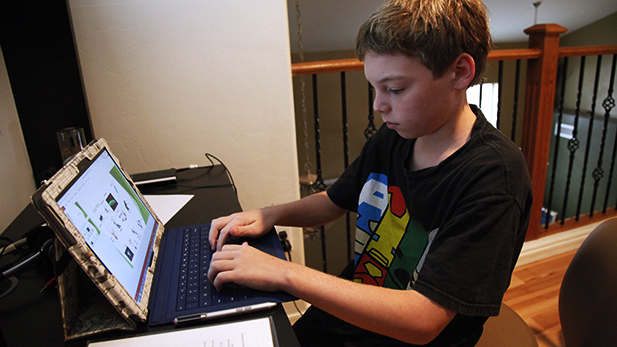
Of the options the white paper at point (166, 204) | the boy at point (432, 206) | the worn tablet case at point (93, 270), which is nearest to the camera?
the worn tablet case at point (93, 270)

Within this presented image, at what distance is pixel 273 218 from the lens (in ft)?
3.07

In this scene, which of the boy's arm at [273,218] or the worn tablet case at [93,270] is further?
the boy's arm at [273,218]

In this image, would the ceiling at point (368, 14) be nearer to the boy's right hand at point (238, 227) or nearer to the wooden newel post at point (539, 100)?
the wooden newel post at point (539, 100)

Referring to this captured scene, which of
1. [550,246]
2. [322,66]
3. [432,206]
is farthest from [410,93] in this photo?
[550,246]

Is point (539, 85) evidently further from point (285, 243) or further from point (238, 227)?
point (238, 227)

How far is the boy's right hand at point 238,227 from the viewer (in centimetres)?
84

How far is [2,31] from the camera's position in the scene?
4.33 feet

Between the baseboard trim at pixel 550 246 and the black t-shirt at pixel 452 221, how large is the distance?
5.04ft

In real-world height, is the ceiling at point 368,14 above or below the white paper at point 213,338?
above

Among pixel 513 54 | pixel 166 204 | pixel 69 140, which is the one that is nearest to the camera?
pixel 166 204

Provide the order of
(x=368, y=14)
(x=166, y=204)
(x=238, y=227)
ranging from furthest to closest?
(x=368, y=14)
(x=166, y=204)
(x=238, y=227)

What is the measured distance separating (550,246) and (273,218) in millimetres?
1886

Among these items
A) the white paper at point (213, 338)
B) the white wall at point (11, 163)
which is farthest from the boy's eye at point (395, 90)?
the white wall at point (11, 163)

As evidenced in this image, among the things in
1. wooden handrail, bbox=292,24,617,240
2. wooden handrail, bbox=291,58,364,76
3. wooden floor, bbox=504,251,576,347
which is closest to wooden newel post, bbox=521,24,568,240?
wooden handrail, bbox=292,24,617,240
